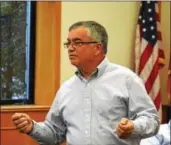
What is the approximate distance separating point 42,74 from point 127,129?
2443 millimetres

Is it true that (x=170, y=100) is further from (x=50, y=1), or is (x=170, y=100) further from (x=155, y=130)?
(x=155, y=130)

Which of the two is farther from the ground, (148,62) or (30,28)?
(30,28)

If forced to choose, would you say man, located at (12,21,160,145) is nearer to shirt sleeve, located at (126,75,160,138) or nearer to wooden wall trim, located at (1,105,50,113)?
shirt sleeve, located at (126,75,160,138)

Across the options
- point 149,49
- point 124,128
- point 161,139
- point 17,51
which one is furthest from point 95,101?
point 149,49

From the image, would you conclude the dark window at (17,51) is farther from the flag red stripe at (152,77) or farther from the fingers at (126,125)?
the fingers at (126,125)

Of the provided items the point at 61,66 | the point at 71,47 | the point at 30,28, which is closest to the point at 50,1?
the point at 30,28

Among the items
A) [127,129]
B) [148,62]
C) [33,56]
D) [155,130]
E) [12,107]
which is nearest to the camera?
[127,129]

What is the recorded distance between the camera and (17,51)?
4059 mm

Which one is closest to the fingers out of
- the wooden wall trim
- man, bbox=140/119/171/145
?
man, bbox=140/119/171/145

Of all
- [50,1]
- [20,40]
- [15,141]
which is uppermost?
[50,1]

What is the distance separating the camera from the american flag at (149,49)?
14.3ft

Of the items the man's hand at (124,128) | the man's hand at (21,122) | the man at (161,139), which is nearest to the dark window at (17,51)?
the man at (161,139)

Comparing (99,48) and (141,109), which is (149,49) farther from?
Result: (141,109)

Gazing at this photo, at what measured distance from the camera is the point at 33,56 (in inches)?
162
